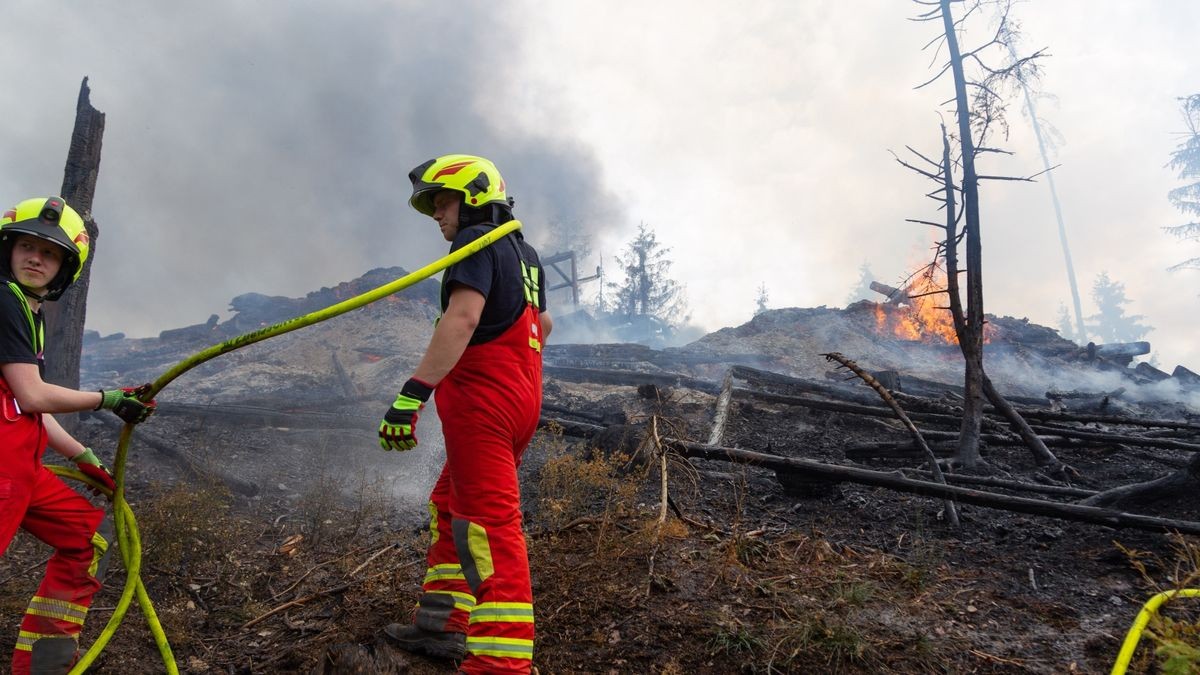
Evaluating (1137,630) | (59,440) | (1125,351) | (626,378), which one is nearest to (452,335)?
(59,440)

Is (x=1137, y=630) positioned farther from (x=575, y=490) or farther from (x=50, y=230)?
(x=50, y=230)

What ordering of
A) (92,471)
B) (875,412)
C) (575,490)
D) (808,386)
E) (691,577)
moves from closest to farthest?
(92,471) → (691,577) → (575,490) → (875,412) → (808,386)

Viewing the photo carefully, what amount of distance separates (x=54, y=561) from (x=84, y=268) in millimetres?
5997

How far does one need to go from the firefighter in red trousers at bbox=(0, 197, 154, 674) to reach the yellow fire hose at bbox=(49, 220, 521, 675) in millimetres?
94

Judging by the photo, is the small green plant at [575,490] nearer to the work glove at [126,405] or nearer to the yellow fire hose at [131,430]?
the yellow fire hose at [131,430]

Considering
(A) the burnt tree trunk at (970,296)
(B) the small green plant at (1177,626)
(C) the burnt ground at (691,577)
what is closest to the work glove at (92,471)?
(C) the burnt ground at (691,577)

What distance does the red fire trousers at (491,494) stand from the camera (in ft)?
7.22

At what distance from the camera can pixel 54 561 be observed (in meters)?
2.74

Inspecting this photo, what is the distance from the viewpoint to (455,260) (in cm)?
244

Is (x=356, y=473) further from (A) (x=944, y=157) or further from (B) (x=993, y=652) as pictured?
(A) (x=944, y=157)

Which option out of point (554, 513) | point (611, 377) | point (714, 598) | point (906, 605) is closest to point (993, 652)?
point (906, 605)

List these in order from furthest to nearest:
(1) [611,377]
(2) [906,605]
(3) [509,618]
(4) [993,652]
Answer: (1) [611,377] → (2) [906,605] → (4) [993,652] → (3) [509,618]

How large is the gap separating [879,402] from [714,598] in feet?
25.3

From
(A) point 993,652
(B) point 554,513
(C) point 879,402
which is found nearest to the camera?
(A) point 993,652
